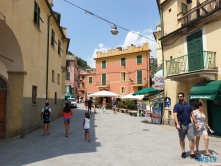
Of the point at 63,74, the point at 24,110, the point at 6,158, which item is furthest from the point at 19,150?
the point at 63,74

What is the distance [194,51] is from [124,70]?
26.4 m

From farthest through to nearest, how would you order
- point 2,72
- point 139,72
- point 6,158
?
point 139,72 < point 2,72 < point 6,158

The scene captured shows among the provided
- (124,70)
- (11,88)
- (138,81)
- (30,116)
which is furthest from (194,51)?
(124,70)

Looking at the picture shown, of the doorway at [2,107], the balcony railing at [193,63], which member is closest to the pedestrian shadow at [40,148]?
the doorway at [2,107]

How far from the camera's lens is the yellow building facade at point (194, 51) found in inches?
377

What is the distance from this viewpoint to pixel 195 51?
1030cm

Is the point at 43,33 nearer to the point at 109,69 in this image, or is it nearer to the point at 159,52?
the point at 159,52

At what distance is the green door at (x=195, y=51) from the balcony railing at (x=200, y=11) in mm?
1234

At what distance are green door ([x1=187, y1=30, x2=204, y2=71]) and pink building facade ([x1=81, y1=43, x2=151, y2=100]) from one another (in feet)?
75.3

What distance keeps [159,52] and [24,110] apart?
18245mm

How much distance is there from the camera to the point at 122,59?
121 feet

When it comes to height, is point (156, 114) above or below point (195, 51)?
below

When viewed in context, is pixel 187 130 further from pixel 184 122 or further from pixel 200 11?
pixel 200 11

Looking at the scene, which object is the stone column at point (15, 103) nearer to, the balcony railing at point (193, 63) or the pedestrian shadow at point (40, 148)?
the pedestrian shadow at point (40, 148)
